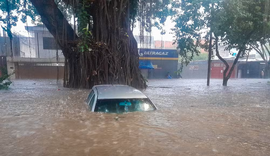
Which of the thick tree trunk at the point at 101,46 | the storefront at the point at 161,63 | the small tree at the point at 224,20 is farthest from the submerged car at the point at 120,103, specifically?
the storefront at the point at 161,63

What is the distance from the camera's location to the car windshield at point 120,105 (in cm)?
423

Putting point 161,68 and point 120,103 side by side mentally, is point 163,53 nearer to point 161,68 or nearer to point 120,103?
point 161,68

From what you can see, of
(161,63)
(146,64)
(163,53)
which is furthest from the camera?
(161,63)

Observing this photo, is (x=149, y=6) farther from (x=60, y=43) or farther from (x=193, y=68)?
(x=193, y=68)

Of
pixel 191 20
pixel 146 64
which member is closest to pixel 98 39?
pixel 191 20

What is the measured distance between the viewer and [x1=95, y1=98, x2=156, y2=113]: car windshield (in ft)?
13.9

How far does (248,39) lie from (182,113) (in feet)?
31.3

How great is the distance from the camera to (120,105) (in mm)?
4297

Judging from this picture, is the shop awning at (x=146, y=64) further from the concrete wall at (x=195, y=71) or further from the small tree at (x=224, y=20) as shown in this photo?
the small tree at (x=224, y=20)

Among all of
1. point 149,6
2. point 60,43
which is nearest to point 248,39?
point 149,6

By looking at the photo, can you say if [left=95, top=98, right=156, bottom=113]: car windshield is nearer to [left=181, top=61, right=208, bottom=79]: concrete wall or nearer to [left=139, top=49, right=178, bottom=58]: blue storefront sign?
[left=139, top=49, right=178, bottom=58]: blue storefront sign

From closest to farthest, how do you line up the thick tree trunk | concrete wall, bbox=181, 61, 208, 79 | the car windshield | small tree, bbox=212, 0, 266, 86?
the car windshield < the thick tree trunk < small tree, bbox=212, 0, 266, 86 < concrete wall, bbox=181, 61, 208, 79

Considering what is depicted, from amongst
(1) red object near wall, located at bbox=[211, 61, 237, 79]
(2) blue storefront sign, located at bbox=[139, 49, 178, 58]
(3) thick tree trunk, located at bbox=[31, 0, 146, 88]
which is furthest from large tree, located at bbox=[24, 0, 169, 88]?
(1) red object near wall, located at bbox=[211, 61, 237, 79]

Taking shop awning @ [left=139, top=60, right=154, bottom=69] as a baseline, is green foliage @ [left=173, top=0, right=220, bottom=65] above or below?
above
